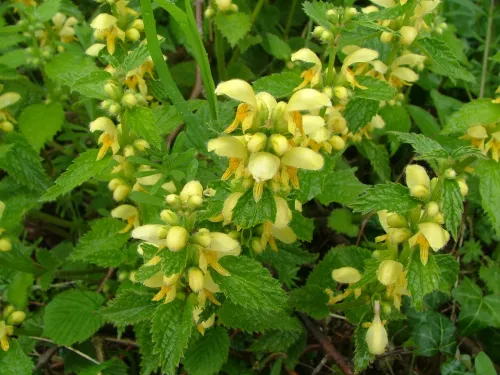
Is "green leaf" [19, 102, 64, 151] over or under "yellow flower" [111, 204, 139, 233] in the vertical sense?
over

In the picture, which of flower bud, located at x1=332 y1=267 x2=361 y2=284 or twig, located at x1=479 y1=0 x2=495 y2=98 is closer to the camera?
flower bud, located at x1=332 y1=267 x2=361 y2=284

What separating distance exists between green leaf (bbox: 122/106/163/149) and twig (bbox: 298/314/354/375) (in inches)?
37.2

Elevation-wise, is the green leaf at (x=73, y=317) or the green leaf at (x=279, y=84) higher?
the green leaf at (x=279, y=84)

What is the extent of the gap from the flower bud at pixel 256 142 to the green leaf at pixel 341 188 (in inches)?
26.7

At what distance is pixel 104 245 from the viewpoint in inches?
71.3

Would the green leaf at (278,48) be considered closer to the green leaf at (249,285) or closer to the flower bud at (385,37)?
the flower bud at (385,37)

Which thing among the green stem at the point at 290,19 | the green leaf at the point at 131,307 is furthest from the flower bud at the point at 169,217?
the green stem at the point at 290,19

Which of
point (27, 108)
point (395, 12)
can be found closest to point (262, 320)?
point (395, 12)

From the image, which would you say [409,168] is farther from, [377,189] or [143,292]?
[143,292]

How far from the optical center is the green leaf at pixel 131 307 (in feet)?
5.01

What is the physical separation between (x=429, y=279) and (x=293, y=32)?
2.09 metres

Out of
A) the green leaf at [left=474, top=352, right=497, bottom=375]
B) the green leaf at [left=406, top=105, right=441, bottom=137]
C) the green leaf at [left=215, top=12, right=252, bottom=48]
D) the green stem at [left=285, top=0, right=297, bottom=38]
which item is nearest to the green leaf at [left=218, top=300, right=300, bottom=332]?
the green leaf at [left=474, top=352, right=497, bottom=375]

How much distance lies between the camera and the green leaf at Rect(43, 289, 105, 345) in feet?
6.20

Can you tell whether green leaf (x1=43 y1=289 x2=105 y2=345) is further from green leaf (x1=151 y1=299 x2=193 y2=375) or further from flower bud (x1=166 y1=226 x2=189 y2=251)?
flower bud (x1=166 y1=226 x2=189 y2=251)
